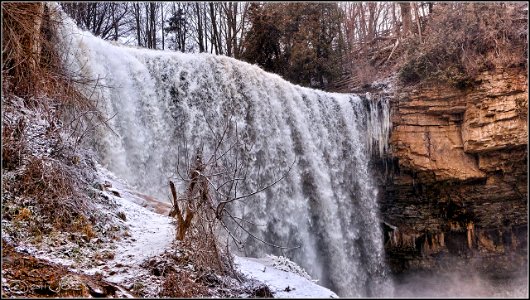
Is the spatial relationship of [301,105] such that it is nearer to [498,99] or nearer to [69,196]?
[498,99]

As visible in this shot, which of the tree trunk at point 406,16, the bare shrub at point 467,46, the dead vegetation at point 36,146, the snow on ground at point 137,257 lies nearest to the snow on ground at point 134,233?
the snow on ground at point 137,257

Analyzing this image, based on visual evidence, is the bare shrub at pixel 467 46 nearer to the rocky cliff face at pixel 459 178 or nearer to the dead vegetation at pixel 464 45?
the dead vegetation at pixel 464 45

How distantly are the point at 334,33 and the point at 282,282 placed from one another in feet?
54.7

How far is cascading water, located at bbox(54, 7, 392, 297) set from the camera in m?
9.14

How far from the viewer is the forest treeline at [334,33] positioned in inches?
544

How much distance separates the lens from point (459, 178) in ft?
44.7

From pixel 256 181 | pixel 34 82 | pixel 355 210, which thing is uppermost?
pixel 34 82

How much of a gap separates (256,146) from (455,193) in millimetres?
7460

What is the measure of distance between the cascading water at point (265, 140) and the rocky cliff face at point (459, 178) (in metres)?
1.01

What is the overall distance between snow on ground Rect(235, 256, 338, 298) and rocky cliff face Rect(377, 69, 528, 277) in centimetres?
975

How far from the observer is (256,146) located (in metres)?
11.3

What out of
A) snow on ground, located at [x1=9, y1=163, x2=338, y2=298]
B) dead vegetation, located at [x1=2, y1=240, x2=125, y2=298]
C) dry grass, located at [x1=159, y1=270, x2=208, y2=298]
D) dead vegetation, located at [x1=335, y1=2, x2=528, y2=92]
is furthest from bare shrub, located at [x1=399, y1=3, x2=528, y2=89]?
dead vegetation, located at [x1=2, y1=240, x2=125, y2=298]

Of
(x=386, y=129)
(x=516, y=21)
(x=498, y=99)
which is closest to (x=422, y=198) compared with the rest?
(x=386, y=129)

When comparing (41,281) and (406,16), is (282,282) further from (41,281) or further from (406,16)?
(406,16)
